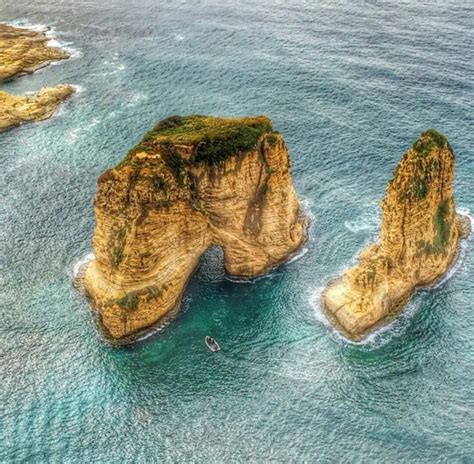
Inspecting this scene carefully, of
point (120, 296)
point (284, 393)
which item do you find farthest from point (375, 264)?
point (120, 296)

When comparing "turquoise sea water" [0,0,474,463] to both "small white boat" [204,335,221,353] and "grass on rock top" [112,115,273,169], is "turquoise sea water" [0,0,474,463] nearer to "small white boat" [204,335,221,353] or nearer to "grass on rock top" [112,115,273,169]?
"small white boat" [204,335,221,353]

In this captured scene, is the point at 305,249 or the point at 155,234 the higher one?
the point at 155,234

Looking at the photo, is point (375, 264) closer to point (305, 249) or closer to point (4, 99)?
point (305, 249)

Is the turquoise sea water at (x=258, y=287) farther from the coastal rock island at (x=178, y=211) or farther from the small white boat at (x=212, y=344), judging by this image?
the coastal rock island at (x=178, y=211)

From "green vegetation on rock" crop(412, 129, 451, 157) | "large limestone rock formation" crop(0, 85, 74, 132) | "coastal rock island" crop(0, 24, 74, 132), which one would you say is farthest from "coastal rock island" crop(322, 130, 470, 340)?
"coastal rock island" crop(0, 24, 74, 132)

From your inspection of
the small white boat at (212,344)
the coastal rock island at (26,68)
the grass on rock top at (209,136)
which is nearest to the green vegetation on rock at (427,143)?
the grass on rock top at (209,136)

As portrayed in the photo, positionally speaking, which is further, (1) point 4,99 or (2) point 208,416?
(1) point 4,99
